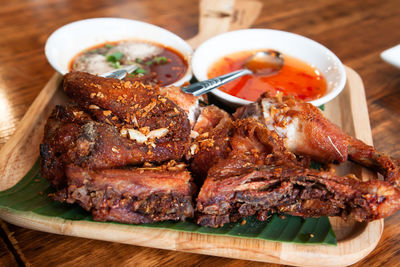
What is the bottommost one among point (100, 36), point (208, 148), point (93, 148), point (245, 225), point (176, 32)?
point (176, 32)

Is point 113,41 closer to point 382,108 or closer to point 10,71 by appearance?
point 10,71

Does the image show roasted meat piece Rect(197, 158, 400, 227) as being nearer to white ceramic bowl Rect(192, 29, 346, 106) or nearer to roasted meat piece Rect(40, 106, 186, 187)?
roasted meat piece Rect(40, 106, 186, 187)

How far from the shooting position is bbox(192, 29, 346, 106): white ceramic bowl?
3222mm

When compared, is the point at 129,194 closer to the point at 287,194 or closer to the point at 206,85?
the point at 287,194

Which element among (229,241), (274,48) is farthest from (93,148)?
(274,48)

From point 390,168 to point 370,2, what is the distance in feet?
13.5

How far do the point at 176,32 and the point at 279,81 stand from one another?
5.68 ft

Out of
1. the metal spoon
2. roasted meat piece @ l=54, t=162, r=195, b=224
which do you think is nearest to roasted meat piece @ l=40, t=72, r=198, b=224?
roasted meat piece @ l=54, t=162, r=195, b=224

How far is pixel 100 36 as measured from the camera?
12.4 ft

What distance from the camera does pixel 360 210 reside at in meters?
1.87

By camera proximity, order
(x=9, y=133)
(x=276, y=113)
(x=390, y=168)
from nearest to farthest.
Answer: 1. (x=390, y=168)
2. (x=276, y=113)
3. (x=9, y=133)

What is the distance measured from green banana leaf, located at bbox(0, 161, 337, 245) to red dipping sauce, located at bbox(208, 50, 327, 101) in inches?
50.7

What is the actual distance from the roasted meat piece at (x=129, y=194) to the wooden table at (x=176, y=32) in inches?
9.8

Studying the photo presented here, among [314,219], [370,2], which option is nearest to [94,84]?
[314,219]
